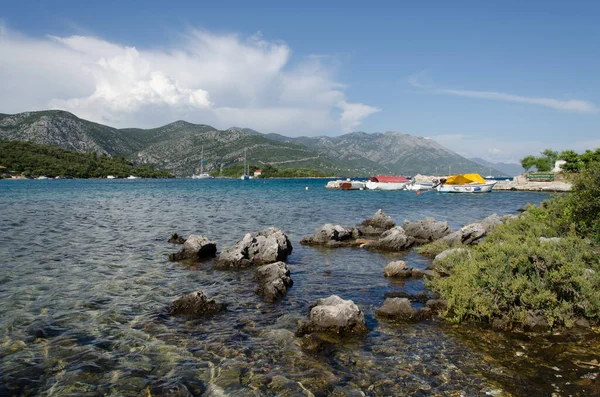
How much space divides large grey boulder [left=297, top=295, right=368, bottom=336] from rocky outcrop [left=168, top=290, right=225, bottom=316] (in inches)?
141

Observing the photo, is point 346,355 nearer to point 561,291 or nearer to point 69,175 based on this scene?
point 561,291

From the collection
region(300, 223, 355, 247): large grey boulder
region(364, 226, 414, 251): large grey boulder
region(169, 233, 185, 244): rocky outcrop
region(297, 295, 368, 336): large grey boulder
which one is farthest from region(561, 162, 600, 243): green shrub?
region(169, 233, 185, 244): rocky outcrop

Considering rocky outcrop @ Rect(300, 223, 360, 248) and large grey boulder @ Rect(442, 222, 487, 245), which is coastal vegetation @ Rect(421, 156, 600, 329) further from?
rocky outcrop @ Rect(300, 223, 360, 248)

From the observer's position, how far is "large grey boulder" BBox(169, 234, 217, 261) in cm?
2076

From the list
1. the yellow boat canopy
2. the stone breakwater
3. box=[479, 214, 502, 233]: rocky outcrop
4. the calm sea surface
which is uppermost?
the yellow boat canopy

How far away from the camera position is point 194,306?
12734 mm

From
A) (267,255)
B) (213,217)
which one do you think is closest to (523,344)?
(267,255)

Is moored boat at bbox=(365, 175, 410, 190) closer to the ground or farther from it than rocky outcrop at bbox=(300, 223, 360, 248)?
farther from it

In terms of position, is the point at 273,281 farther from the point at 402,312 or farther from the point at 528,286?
the point at 528,286

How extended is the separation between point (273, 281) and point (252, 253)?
18.5 ft

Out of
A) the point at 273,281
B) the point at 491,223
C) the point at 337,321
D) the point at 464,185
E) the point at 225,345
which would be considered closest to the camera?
the point at 225,345

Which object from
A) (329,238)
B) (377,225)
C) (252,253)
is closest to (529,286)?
(252,253)

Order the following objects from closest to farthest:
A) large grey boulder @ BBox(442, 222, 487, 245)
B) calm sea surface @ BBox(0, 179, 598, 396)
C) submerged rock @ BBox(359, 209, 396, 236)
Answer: calm sea surface @ BBox(0, 179, 598, 396) → large grey boulder @ BBox(442, 222, 487, 245) → submerged rock @ BBox(359, 209, 396, 236)

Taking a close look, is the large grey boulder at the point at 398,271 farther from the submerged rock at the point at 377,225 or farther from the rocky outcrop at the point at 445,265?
the submerged rock at the point at 377,225
